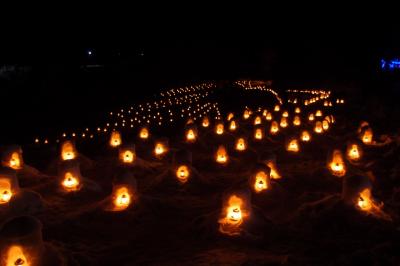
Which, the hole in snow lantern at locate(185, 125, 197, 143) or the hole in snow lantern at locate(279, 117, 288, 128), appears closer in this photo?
the hole in snow lantern at locate(185, 125, 197, 143)

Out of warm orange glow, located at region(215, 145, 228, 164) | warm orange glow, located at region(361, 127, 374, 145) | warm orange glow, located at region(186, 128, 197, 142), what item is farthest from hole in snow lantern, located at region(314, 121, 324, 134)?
warm orange glow, located at region(215, 145, 228, 164)

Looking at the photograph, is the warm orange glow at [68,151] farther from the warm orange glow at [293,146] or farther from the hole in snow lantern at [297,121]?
the hole in snow lantern at [297,121]

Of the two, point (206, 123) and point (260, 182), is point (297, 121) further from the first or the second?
point (260, 182)

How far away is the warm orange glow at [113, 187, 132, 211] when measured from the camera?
8.24 metres

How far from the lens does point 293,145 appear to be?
1291 centimetres

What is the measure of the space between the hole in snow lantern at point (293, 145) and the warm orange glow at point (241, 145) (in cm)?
132

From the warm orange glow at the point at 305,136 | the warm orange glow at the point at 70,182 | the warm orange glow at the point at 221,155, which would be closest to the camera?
the warm orange glow at the point at 70,182

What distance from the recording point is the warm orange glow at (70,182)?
360 inches

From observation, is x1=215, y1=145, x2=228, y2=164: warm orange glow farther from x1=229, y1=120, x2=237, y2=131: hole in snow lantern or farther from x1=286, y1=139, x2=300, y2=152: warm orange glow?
x1=229, y1=120, x2=237, y2=131: hole in snow lantern

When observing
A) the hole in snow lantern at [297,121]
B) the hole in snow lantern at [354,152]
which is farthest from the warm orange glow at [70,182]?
the hole in snow lantern at [297,121]

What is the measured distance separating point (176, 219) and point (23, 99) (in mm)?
10070

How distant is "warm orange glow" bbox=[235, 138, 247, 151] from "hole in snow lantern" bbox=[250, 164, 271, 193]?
3.76 m

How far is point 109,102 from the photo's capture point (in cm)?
1759

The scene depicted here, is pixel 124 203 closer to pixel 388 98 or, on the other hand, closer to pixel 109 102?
pixel 109 102
